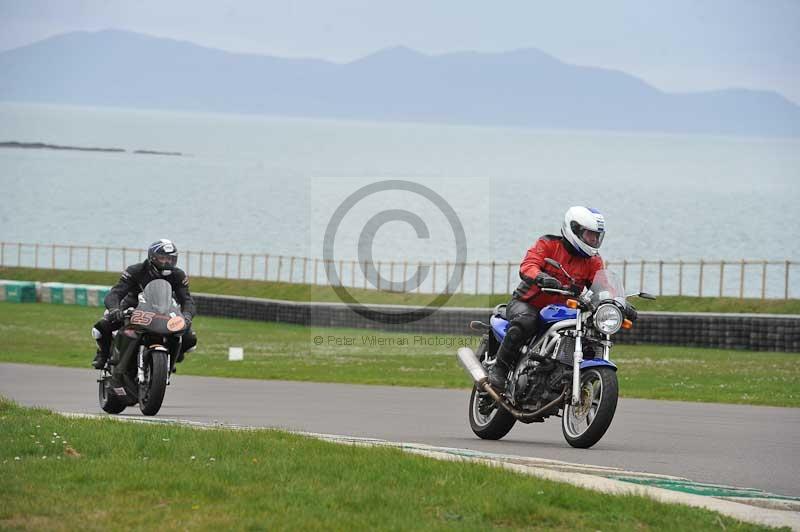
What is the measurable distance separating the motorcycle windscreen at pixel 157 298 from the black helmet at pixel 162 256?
0.70ft

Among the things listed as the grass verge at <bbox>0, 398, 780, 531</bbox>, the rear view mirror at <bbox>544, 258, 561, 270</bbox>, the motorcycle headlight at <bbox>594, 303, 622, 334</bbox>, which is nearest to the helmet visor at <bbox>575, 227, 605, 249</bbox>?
the rear view mirror at <bbox>544, 258, 561, 270</bbox>

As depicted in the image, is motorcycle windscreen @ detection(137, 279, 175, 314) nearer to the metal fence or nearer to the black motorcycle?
the black motorcycle

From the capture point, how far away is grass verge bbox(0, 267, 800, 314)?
48906 mm

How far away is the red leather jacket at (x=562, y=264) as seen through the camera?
1303 cm

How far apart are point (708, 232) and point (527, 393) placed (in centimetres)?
13726

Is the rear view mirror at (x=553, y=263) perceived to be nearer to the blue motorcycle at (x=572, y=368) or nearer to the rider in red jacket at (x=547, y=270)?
the blue motorcycle at (x=572, y=368)

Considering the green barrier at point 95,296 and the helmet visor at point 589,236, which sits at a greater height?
the helmet visor at point 589,236

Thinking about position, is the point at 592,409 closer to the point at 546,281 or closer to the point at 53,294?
the point at 546,281

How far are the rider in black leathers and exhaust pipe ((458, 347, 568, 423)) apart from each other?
11.8 feet

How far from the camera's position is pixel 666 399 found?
21.5m

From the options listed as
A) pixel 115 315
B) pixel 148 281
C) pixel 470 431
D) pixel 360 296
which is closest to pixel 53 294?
pixel 360 296

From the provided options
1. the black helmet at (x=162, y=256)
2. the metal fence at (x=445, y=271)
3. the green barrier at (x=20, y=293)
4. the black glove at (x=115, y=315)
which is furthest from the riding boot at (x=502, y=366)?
the metal fence at (x=445, y=271)

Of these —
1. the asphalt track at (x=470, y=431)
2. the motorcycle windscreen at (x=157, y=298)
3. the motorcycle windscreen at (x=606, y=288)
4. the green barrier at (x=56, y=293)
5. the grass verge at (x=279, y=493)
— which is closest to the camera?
the grass verge at (x=279, y=493)

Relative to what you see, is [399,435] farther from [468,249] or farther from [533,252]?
[468,249]
